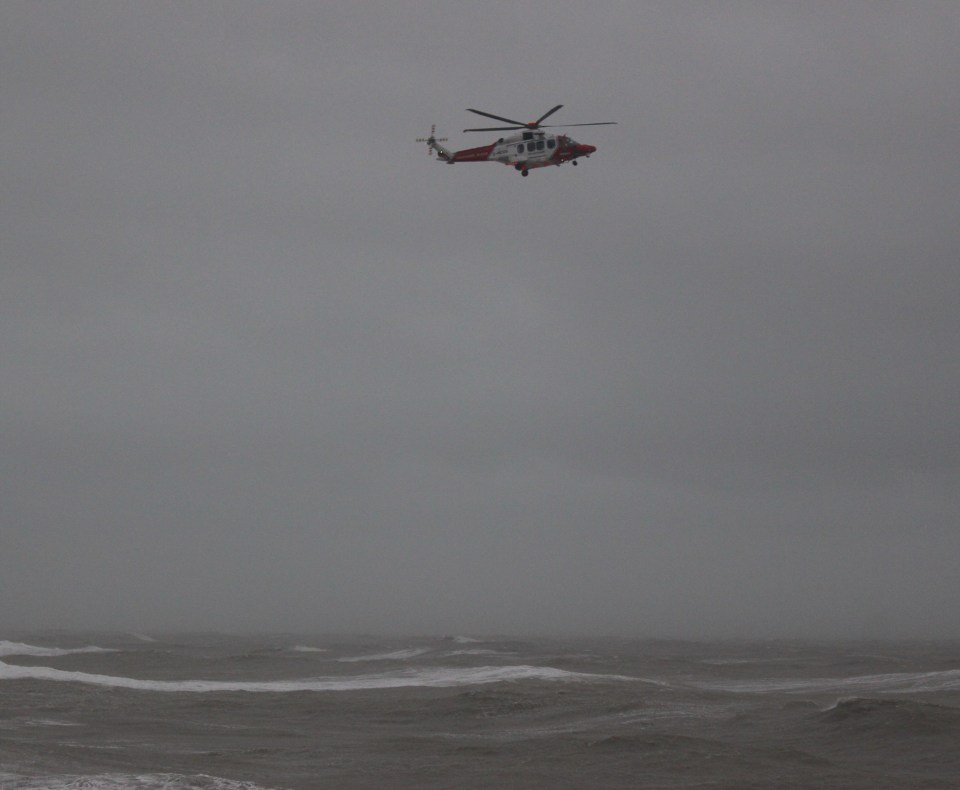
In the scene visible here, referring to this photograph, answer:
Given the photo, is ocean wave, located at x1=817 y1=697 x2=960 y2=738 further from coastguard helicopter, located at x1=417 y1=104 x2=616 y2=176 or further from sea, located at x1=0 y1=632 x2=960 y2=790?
coastguard helicopter, located at x1=417 y1=104 x2=616 y2=176

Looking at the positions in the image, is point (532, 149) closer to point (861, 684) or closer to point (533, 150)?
point (533, 150)

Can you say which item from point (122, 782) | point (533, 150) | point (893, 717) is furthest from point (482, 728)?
point (533, 150)

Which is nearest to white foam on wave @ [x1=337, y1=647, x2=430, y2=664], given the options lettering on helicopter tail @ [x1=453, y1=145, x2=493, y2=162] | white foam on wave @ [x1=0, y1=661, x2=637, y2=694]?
white foam on wave @ [x1=0, y1=661, x2=637, y2=694]

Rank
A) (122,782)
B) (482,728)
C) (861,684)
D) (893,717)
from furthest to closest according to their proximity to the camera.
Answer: (861,684), (482,728), (893,717), (122,782)

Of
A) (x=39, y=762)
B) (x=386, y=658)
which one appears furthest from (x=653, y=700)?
(x=386, y=658)

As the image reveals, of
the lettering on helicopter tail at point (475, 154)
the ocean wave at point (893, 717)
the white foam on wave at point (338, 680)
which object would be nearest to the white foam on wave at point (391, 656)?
the white foam on wave at point (338, 680)

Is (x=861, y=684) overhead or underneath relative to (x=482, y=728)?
underneath

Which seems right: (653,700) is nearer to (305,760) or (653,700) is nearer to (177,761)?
(305,760)
